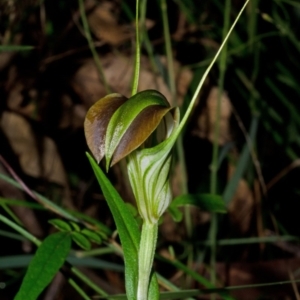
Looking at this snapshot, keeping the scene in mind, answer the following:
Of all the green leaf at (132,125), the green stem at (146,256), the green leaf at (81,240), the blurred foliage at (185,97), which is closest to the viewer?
the green leaf at (132,125)

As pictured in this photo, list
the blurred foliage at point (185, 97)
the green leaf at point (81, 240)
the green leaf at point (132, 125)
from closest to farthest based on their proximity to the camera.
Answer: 1. the green leaf at point (132, 125)
2. the green leaf at point (81, 240)
3. the blurred foliage at point (185, 97)

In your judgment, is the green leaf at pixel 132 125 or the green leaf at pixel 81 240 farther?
the green leaf at pixel 81 240

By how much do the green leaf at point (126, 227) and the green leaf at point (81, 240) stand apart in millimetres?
102

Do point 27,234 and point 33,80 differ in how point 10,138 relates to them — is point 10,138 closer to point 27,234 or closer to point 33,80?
point 33,80

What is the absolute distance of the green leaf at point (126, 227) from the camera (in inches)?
24.6

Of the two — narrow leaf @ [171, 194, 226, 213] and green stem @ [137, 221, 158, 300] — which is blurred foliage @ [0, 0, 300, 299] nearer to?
narrow leaf @ [171, 194, 226, 213]

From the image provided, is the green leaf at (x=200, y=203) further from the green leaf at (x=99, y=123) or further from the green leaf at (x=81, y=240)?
the green leaf at (x=99, y=123)

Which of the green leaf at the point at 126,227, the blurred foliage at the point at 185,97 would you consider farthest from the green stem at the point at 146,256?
the blurred foliage at the point at 185,97

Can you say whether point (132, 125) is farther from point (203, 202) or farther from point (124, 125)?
point (203, 202)

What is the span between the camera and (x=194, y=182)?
1.93m

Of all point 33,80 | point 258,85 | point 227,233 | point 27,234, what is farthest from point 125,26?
point 27,234

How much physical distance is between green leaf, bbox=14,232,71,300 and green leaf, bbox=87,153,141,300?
0.08 metres

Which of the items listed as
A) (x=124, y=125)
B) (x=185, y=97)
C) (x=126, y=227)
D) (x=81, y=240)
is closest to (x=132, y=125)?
(x=124, y=125)

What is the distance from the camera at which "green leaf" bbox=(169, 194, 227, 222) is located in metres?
0.87
